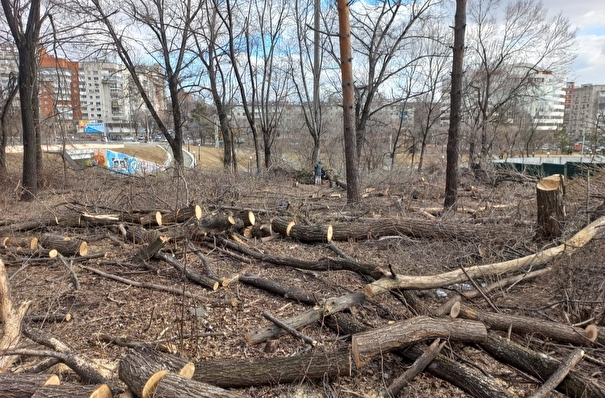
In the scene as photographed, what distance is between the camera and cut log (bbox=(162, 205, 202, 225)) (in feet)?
18.4

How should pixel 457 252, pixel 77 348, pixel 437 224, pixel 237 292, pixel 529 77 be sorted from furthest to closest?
pixel 529 77 → pixel 437 224 → pixel 457 252 → pixel 237 292 → pixel 77 348

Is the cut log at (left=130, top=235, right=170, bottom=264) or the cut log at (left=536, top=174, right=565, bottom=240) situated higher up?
the cut log at (left=536, top=174, right=565, bottom=240)

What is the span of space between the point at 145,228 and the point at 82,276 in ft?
4.92

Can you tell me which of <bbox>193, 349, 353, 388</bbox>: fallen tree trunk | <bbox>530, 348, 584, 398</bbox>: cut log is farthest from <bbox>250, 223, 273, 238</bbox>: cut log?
<bbox>530, 348, 584, 398</bbox>: cut log

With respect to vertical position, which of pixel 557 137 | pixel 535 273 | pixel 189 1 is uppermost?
pixel 189 1

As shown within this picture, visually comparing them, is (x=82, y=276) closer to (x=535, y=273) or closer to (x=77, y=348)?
(x=77, y=348)

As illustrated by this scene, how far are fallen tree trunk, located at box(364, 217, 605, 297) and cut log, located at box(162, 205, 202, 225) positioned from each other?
3.09 metres

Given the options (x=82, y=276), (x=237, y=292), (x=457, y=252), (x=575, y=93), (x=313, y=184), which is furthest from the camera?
(x=575, y=93)

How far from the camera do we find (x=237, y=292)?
4.18m

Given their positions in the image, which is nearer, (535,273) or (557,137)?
(535,273)

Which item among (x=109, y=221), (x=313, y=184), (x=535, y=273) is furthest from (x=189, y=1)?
(x=535, y=273)

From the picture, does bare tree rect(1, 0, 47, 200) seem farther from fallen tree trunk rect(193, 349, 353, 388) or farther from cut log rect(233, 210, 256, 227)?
fallen tree trunk rect(193, 349, 353, 388)

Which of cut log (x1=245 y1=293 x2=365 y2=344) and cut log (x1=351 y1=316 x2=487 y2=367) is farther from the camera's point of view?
cut log (x1=245 y1=293 x2=365 y2=344)

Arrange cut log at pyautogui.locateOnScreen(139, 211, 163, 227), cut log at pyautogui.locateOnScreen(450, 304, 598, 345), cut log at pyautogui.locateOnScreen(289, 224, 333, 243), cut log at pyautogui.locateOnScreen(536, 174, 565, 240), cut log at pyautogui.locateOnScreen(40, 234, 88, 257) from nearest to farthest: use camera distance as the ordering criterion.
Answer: cut log at pyautogui.locateOnScreen(450, 304, 598, 345) < cut log at pyautogui.locateOnScreen(536, 174, 565, 240) < cut log at pyautogui.locateOnScreen(40, 234, 88, 257) < cut log at pyautogui.locateOnScreen(289, 224, 333, 243) < cut log at pyautogui.locateOnScreen(139, 211, 163, 227)
